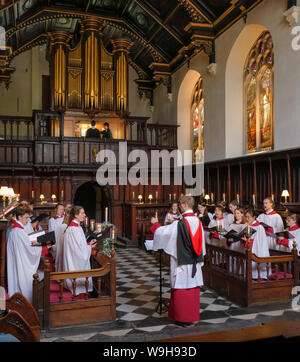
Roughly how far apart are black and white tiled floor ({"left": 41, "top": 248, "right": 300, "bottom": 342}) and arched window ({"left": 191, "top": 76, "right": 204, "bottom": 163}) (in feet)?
33.3

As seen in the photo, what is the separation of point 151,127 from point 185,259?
12.8 metres

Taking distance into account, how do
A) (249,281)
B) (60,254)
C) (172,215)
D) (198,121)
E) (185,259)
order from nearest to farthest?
(185,259) < (249,281) < (60,254) < (172,215) < (198,121)

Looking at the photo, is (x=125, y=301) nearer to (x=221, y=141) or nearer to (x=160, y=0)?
(x=221, y=141)

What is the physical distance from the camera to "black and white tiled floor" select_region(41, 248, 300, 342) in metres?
4.93

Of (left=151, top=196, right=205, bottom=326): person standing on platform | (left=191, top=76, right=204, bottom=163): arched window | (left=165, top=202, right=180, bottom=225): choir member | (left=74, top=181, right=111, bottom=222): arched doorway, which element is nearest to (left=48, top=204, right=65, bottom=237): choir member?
(left=165, top=202, right=180, bottom=225): choir member

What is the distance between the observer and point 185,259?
5133mm

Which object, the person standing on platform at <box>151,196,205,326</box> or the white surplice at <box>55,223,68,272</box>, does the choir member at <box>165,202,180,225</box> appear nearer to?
the person standing on platform at <box>151,196,205,326</box>

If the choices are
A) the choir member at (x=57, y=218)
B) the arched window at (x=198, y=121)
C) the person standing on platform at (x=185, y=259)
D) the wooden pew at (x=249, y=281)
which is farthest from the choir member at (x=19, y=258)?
the arched window at (x=198, y=121)

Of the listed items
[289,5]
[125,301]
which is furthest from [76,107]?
[125,301]

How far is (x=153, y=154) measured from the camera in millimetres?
16766

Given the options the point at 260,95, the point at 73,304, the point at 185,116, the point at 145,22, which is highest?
the point at 145,22

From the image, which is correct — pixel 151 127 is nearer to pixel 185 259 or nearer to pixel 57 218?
pixel 57 218

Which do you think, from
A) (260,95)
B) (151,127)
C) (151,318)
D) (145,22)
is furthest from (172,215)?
(145,22)

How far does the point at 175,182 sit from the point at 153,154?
1773mm
